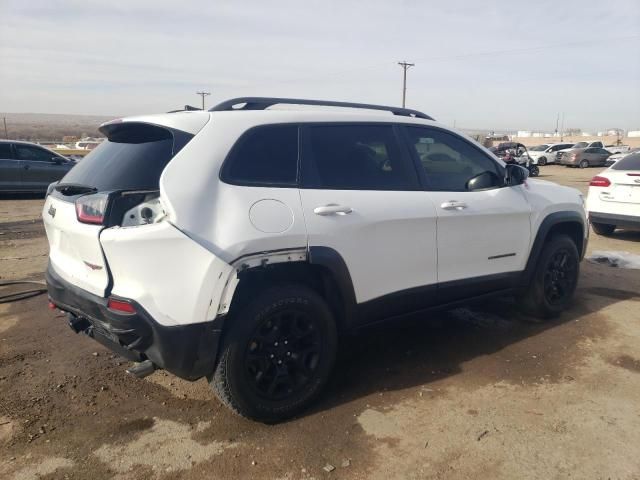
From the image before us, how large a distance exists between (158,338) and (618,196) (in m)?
8.16

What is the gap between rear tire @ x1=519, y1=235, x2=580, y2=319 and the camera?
4.73 m

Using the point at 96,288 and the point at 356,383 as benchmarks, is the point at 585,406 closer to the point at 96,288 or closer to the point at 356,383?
the point at 356,383

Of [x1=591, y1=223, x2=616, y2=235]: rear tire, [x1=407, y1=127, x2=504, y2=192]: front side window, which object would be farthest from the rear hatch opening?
[x1=591, y1=223, x2=616, y2=235]: rear tire

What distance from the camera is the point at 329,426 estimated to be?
3.12 meters

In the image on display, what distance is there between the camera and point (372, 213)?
338cm

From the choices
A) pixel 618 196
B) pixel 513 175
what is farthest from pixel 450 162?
pixel 618 196

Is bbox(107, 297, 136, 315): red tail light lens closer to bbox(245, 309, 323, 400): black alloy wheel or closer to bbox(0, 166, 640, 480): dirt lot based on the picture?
bbox(245, 309, 323, 400): black alloy wheel

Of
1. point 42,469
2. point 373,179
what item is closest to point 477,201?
point 373,179

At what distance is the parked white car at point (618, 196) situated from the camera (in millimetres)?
8234

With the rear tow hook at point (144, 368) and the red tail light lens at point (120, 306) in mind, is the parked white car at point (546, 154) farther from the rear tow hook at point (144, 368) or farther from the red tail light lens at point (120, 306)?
the red tail light lens at point (120, 306)

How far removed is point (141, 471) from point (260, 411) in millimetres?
707

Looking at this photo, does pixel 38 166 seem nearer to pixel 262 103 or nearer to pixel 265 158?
pixel 262 103

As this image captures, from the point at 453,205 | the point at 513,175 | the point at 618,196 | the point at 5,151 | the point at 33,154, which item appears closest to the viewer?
the point at 453,205

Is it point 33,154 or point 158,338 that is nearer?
point 158,338
